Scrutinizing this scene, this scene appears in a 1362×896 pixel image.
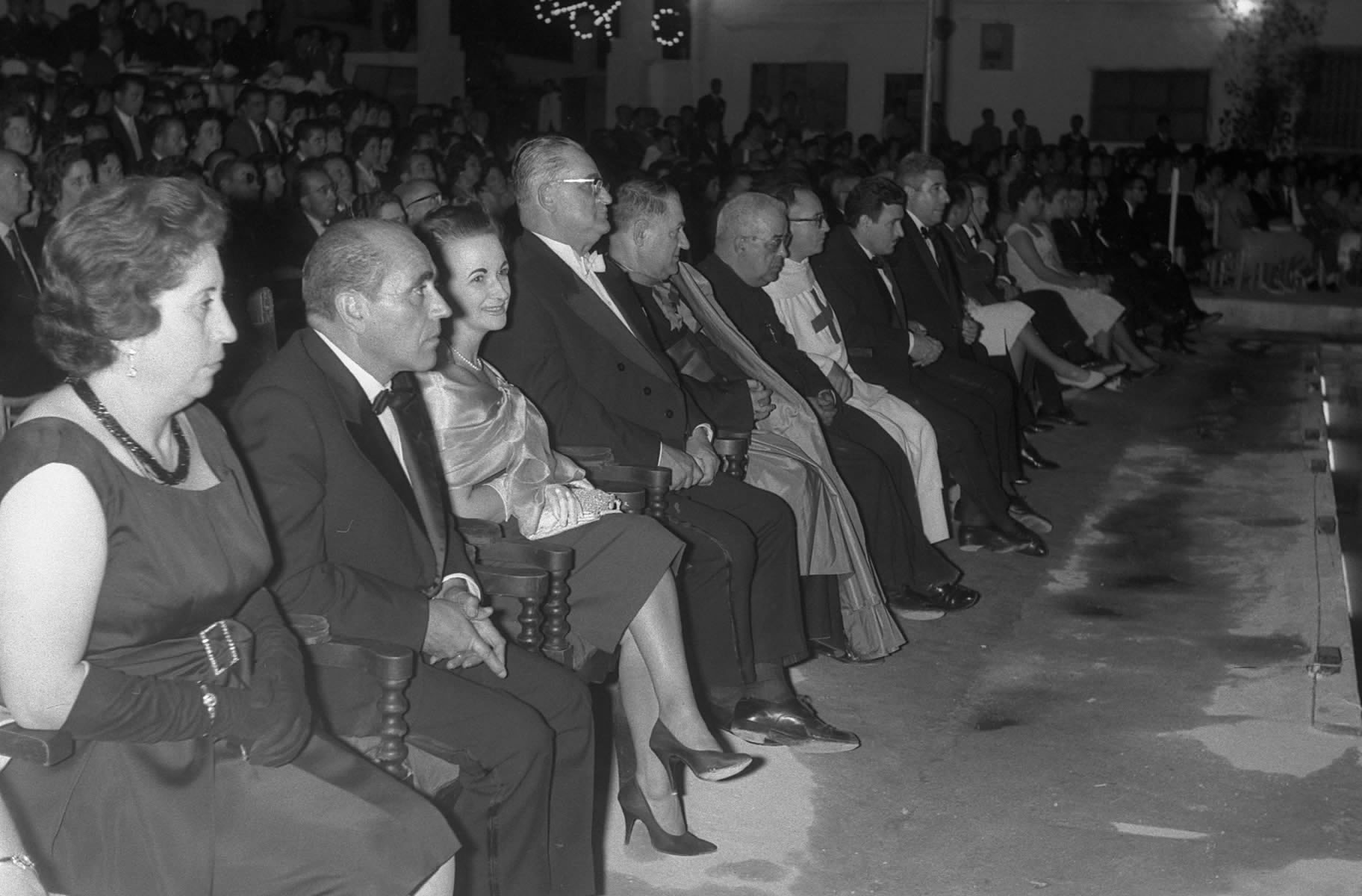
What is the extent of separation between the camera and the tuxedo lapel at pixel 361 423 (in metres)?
2.47

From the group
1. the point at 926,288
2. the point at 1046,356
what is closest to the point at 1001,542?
the point at 926,288

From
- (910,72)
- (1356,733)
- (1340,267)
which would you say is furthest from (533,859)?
(910,72)

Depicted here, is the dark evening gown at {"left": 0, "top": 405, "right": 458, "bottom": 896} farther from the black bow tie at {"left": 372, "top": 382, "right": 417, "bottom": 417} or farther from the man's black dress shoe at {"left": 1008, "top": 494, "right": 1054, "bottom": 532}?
the man's black dress shoe at {"left": 1008, "top": 494, "right": 1054, "bottom": 532}

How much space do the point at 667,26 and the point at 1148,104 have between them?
585 centimetres

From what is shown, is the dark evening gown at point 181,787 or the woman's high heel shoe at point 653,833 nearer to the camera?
the dark evening gown at point 181,787

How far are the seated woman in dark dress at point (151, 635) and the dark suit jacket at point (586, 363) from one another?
4.92 ft

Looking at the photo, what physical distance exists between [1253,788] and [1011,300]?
3.74 meters

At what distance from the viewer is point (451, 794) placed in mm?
2367

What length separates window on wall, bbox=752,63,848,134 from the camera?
20109mm

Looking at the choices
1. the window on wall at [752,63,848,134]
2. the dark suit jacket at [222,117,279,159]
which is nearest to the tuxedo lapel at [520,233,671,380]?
→ the dark suit jacket at [222,117,279,159]

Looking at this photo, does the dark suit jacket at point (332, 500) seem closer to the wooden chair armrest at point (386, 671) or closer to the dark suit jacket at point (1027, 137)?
the wooden chair armrest at point (386, 671)

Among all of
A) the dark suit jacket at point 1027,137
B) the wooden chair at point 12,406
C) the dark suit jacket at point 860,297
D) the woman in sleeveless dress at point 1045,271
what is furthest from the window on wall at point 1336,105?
the wooden chair at point 12,406

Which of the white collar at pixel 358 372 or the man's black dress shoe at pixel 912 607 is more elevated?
the white collar at pixel 358 372

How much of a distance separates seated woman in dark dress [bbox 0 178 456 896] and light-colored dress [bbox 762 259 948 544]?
9.35 feet
